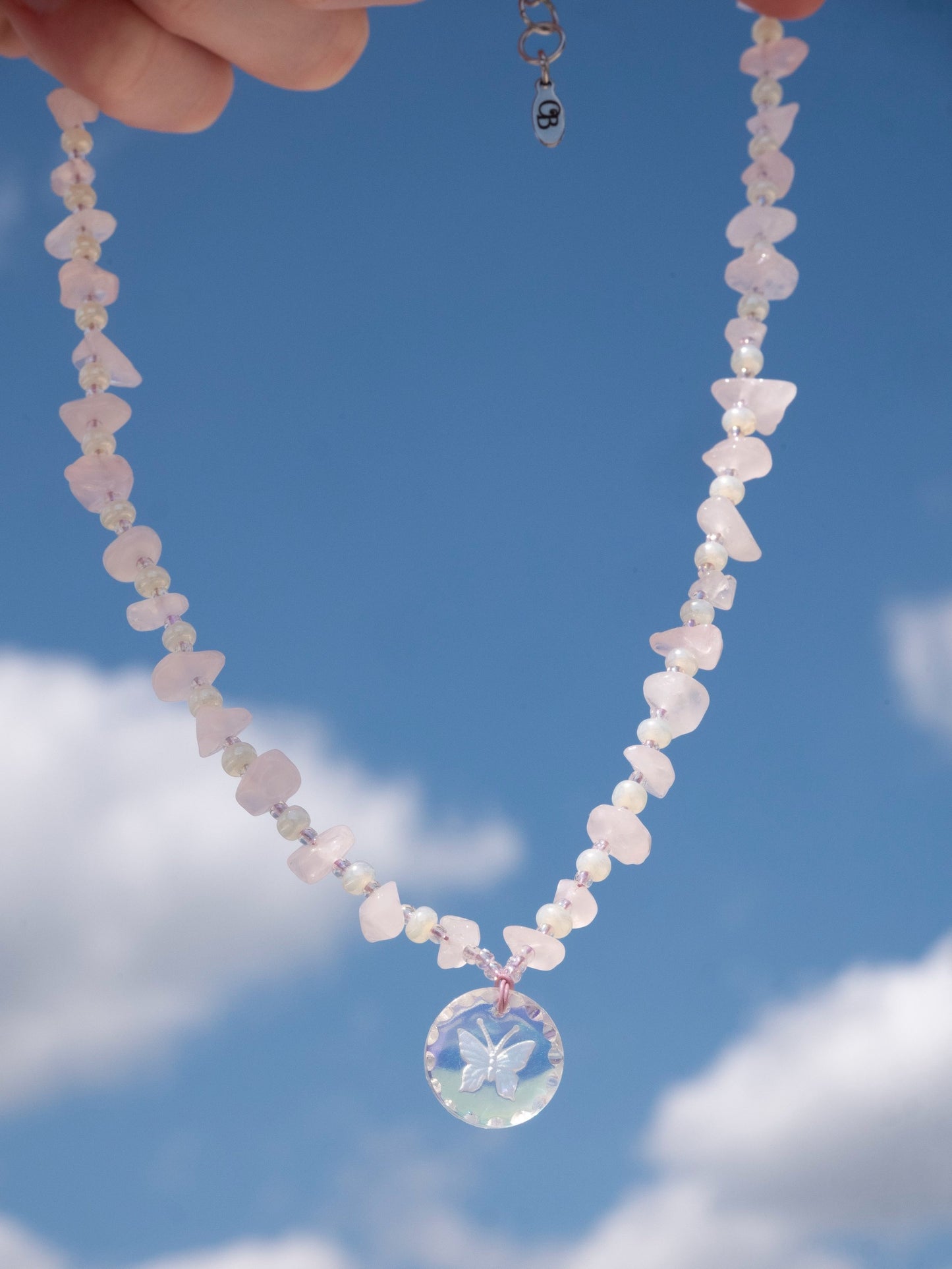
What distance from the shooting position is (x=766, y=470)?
3.76 ft

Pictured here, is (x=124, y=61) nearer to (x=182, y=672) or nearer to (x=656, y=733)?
(x=182, y=672)

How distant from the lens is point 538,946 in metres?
1.06

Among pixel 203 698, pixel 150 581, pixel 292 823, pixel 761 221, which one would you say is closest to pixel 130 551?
pixel 150 581

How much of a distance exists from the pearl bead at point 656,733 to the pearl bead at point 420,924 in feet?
0.72

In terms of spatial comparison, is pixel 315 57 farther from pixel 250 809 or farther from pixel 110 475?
pixel 250 809

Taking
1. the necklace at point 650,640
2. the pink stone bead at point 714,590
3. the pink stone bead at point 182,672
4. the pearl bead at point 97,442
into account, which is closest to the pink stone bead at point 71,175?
the necklace at point 650,640

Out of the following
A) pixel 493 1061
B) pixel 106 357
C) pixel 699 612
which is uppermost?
pixel 106 357

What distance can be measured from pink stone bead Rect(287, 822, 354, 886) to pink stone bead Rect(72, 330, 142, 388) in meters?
0.42

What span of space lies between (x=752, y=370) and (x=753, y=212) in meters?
0.12

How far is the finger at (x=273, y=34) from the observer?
3.22 ft

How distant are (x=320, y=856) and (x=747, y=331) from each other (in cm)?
54

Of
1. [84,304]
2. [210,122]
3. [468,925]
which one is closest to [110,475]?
[84,304]

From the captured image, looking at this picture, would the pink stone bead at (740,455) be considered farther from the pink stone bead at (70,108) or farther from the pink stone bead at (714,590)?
the pink stone bead at (70,108)

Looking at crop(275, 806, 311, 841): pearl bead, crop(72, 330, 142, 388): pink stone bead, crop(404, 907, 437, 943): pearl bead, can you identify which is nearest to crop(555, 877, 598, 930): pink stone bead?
crop(404, 907, 437, 943): pearl bead
